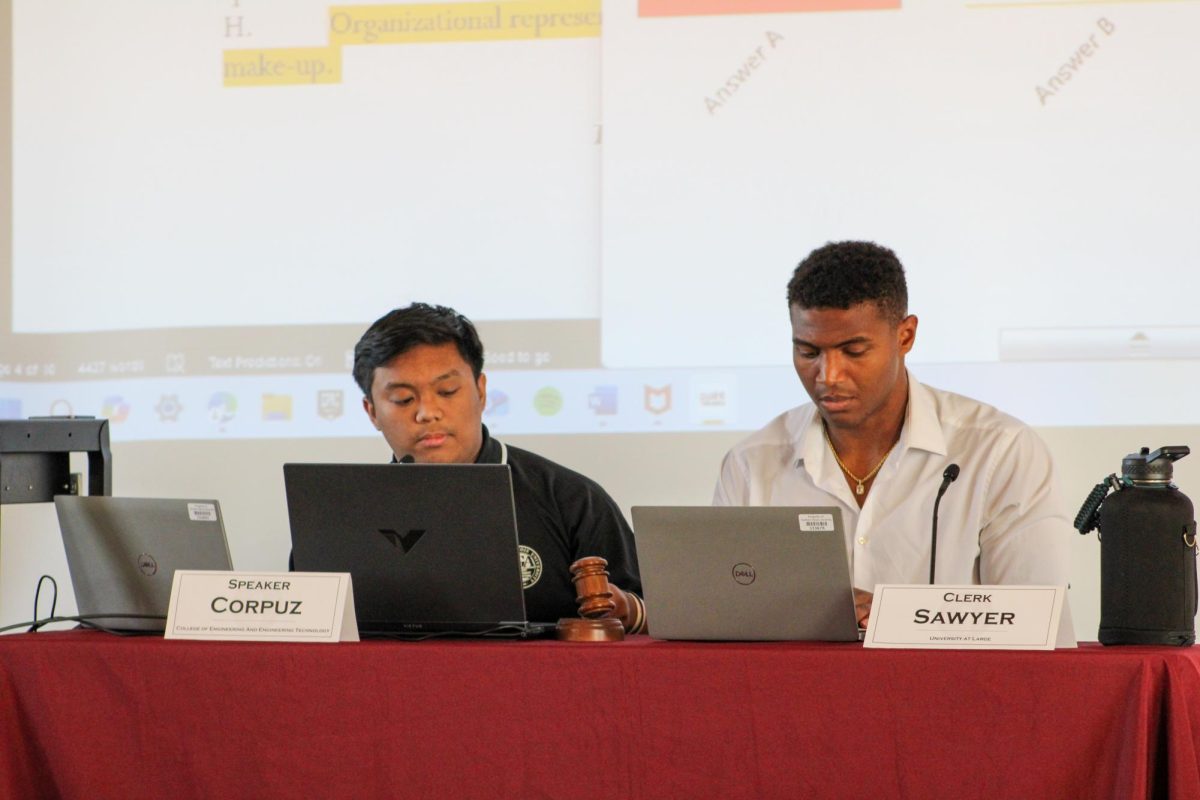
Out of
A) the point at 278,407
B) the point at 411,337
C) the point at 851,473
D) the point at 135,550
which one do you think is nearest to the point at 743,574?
the point at 851,473

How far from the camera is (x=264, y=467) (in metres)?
3.27

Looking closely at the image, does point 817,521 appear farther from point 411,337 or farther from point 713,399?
point 713,399

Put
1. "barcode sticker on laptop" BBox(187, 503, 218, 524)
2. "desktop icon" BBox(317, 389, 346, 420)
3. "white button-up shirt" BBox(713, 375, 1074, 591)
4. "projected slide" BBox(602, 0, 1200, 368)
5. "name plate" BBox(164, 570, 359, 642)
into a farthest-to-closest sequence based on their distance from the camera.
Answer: "desktop icon" BBox(317, 389, 346, 420), "projected slide" BBox(602, 0, 1200, 368), "white button-up shirt" BBox(713, 375, 1074, 591), "barcode sticker on laptop" BBox(187, 503, 218, 524), "name plate" BBox(164, 570, 359, 642)

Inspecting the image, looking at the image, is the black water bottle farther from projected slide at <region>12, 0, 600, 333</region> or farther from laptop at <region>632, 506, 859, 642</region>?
projected slide at <region>12, 0, 600, 333</region>

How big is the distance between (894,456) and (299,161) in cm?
174

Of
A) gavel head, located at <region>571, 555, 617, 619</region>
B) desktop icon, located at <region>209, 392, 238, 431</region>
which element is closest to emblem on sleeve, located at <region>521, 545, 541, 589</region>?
gavel head, located at <region>571, 555, 617, 619</region>

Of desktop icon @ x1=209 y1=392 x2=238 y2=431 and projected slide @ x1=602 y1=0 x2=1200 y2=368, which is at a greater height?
projected slide @ x1=602 y1=0 x2=1200 y2=368

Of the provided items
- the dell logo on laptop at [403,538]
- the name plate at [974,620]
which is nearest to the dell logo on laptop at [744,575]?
the name plate at [974,620]

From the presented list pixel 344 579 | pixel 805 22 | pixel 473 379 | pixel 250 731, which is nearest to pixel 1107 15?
pixel 805 22

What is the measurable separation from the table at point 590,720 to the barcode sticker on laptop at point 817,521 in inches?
5.8

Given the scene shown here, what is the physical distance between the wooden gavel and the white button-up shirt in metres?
0.47

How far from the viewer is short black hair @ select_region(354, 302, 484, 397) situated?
2.36m

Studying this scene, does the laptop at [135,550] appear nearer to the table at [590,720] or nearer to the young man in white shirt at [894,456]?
the table at [590,720]

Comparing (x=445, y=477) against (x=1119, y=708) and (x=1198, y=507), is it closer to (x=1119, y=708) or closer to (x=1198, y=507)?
(x=1119, y=708)
